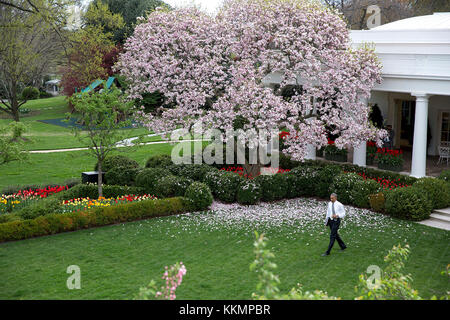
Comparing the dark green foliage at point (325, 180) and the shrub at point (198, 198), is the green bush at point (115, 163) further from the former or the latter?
the dark green foliage at point (325, 180)

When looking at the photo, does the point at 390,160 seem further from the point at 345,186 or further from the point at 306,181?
the point at 306,181

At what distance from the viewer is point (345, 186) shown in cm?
1792

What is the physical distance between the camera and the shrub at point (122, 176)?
20.2 metres

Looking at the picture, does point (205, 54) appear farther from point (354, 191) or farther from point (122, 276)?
point (122, 276)

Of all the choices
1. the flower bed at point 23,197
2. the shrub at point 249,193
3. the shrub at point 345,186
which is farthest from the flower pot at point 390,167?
the flower bed at point 23,197

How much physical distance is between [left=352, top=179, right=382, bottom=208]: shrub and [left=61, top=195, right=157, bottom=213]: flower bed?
7237 mm

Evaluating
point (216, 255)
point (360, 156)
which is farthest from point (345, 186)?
point (216, 255)

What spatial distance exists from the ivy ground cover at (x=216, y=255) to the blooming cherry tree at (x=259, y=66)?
340 cm

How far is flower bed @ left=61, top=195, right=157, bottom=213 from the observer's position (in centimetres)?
1599

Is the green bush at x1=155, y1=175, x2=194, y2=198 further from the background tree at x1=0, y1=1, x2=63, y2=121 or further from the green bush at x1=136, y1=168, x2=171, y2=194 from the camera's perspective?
the background tree at x1=0, y1=1, x2=63, y2=121

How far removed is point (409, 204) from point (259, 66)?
7.41 metres

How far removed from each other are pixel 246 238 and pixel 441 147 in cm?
1241

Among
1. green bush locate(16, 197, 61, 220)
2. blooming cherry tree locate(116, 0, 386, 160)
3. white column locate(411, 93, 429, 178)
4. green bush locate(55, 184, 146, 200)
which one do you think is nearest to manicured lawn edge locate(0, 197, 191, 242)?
green bush locate(16, 197, 61, 220)
